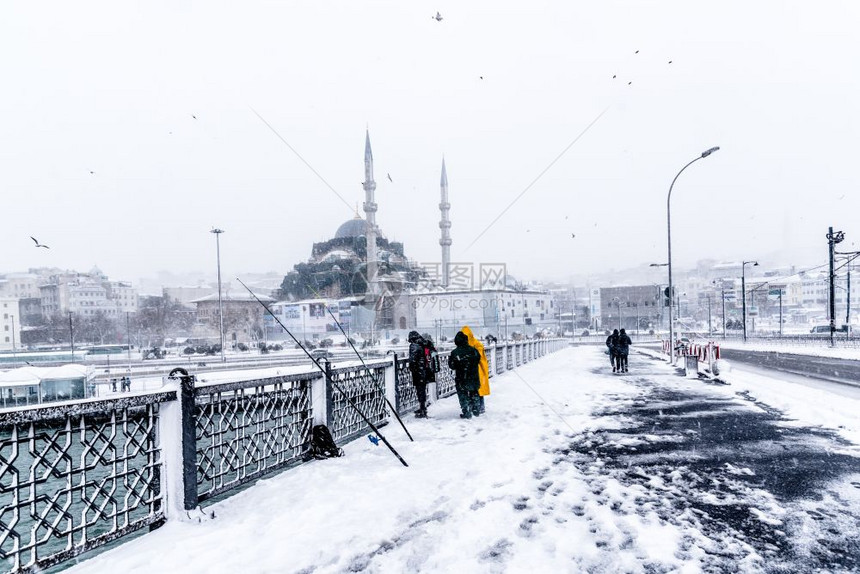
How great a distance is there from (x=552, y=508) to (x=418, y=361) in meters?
5.33

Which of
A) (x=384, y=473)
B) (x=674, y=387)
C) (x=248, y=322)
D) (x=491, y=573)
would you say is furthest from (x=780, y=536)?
(x=248, y=322)

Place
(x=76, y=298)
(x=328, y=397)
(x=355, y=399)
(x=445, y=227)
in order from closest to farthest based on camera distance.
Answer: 1. (x=328, y=397)
2. (x=355, y=399)
3. (x=445, y=227)
4. (x=76, y=298)

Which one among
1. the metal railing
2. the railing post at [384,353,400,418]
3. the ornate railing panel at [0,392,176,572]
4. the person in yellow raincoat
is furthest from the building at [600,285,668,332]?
the ornate railing panel at [0,392,176,572]

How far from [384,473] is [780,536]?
3492 millimetres

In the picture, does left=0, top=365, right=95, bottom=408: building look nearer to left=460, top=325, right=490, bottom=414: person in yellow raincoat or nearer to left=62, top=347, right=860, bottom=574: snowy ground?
left=460, top=325, right=490, bottom=414: person in yellow raincoat

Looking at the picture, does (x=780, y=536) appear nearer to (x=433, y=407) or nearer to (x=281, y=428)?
(x=281, y=428)

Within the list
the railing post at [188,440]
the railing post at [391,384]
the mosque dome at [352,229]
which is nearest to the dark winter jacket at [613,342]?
the railing post at [391,384]

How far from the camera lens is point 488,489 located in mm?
4875

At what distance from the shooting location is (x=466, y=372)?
29.1 ft

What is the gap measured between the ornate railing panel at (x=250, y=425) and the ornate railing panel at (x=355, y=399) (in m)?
0.47

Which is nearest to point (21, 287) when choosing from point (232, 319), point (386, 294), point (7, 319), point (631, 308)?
point (7, 319)

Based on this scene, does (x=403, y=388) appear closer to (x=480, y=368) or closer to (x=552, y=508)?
(x=480, y=368)

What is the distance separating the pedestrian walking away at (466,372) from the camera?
8.77 m

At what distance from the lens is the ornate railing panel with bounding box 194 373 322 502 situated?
184 inches
